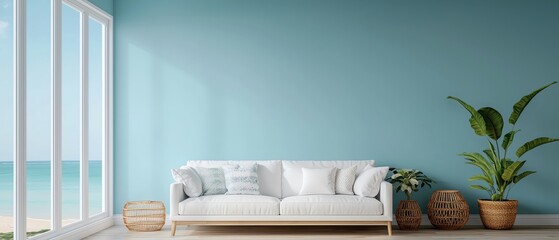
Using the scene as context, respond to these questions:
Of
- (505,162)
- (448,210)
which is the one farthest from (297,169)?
(505,162)

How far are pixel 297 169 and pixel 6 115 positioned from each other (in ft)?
10.7

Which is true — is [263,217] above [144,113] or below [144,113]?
below

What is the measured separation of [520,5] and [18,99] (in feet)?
18.7

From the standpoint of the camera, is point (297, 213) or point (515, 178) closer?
point (297, 213)

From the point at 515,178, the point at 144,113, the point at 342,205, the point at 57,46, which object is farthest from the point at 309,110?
the point at 57,46

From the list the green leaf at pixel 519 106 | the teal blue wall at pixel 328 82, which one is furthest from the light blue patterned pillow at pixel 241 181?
the green leaf at pixel 519 106

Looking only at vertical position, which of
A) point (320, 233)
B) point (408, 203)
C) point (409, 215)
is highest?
point (408, 203)

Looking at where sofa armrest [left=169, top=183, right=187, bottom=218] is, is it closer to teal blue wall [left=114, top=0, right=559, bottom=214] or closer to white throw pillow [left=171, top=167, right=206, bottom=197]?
white throw pillow [left=171, top=167, right=206, bottom=197]

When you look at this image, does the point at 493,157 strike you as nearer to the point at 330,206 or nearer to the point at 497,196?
the point at 497,196

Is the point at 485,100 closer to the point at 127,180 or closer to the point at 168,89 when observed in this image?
the point at 168,89

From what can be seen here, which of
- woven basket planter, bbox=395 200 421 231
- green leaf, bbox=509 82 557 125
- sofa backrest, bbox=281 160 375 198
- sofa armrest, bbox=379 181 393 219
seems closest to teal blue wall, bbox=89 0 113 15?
sofa backrest, bbox=281 160 375 198

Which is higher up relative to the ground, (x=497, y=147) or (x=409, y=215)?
(x=497, y=147)

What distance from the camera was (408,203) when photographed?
704cm

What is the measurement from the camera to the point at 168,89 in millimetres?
7547
